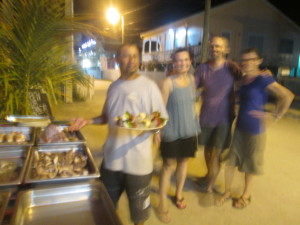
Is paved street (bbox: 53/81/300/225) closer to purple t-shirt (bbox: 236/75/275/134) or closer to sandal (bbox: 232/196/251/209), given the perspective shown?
sandal (bbox: 232/196/251/209)

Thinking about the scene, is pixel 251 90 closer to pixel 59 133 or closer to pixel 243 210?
pixel 243 210

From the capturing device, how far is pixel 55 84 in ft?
11.8

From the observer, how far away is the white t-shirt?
1.89 metres

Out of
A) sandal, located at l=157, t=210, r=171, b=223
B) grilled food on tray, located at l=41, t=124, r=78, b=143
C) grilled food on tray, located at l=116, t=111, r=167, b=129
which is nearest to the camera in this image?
grilled food on tray, located at l=116, t=111, r=167, b=129

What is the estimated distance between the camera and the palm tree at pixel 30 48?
3186 mm

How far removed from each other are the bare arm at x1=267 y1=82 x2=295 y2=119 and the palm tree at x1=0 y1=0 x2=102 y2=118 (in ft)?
8.85

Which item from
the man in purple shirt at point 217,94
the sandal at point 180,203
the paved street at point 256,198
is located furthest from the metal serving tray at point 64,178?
the man in purple shirt at point 217,94

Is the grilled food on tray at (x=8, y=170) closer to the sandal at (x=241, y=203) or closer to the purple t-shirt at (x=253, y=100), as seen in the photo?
the purple t-shirt at (x=253, y=100)

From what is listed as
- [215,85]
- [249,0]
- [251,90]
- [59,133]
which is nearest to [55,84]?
[59,133]

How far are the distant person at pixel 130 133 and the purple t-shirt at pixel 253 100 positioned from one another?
128cm

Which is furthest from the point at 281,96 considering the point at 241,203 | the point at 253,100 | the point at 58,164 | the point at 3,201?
the point at 3,201

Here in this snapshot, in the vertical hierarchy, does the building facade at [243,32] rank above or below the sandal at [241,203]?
above

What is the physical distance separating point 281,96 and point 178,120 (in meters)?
1.12

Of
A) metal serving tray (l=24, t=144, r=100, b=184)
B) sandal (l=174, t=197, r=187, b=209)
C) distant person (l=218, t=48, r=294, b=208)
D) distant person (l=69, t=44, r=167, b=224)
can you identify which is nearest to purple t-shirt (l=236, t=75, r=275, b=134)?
distant person (l=218, t=48, r=294, b=208)
